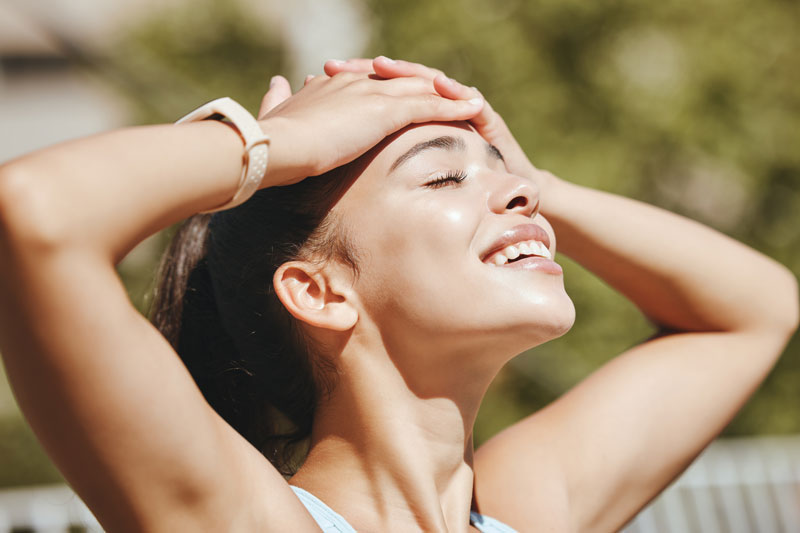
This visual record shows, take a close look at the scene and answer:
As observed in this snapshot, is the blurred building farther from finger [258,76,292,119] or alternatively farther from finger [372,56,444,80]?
finger [372,56,444,80]

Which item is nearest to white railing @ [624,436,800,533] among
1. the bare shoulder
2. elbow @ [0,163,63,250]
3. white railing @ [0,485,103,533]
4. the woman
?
white railing @ [0,485,103,533]

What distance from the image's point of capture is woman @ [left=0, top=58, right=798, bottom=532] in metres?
1.45

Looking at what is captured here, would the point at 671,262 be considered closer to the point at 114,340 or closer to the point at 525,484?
the point at 525,484

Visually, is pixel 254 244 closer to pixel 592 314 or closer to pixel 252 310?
pixel 252 310

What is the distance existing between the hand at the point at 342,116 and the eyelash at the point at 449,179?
0.45 ft

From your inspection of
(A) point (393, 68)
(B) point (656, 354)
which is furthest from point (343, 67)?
(B) point (656, 354)

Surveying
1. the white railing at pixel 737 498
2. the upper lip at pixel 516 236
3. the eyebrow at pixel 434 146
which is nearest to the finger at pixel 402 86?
Answer: the eyebrow at pixel 434 146

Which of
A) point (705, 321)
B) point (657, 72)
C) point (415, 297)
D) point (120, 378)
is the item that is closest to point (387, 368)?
point (415, 297)

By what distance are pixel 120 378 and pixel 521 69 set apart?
724cm

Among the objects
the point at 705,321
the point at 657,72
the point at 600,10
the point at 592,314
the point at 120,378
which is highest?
the point at 120,378

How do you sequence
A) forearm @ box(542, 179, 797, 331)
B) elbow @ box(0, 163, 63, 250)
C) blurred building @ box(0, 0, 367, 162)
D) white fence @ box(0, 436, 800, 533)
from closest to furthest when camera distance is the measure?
elbow @ box(0, 163, 63, 250), forearm @ box(542, 179, 797, 331), white fence @ box(0, 436, 800, 533), blurred building @ box(0, 0, 367, 162)

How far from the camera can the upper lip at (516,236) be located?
2094 mm

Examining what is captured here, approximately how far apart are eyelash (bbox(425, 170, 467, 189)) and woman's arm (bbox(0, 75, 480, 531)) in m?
0.52

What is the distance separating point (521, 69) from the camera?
8242 mm
